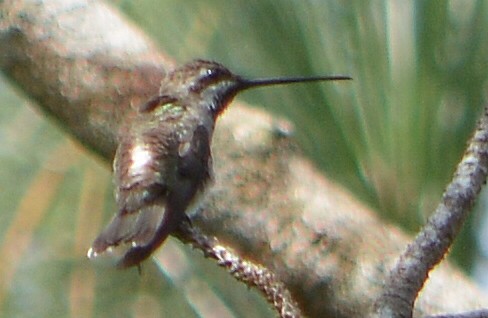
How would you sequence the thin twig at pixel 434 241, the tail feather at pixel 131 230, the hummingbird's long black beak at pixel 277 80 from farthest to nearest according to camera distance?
the hummingbird's long black beak at pixel 277 80 → the tail feather at pixel 131 230 → the thin twig at pixel 434 241

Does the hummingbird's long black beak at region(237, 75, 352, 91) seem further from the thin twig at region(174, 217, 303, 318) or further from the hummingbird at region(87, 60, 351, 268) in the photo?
the thin twig at region(174, 217, 303, 318)

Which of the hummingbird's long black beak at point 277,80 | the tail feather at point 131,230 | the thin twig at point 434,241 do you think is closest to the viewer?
the thin twig at point 434,241

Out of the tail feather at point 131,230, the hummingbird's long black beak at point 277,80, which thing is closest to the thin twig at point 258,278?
the tail feather at point 131,230

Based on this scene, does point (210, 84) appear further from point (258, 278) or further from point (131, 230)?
point (258, 278)

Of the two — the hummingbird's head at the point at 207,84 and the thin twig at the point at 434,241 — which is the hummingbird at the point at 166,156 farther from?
the thin twig at the point at 434,241

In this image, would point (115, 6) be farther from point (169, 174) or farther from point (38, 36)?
point (169, 174)

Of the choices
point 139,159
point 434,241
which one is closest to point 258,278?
point 434,241

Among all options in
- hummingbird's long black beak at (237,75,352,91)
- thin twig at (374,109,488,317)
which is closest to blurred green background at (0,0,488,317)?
hummingbird's long black beak at (237,75,352,91)

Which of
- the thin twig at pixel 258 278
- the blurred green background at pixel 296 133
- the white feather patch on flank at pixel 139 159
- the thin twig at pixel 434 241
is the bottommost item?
the blurred green background at pixel 296 133
